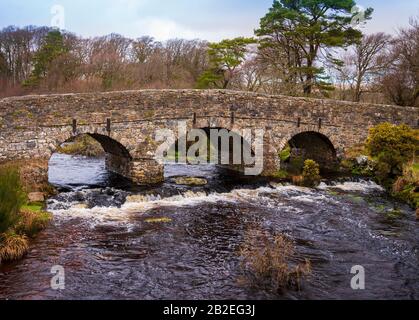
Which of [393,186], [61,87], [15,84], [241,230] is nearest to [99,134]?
[241,230]

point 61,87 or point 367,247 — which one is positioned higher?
point 61,87

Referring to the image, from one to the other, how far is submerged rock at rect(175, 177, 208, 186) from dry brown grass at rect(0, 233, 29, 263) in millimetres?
10536

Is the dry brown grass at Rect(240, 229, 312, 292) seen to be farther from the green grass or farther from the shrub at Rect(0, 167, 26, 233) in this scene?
the green grass

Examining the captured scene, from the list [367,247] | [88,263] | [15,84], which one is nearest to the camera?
[88,263]

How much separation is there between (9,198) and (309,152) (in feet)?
71.3

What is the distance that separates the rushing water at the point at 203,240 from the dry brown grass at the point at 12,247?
319mm

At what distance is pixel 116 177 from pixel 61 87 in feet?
52.4

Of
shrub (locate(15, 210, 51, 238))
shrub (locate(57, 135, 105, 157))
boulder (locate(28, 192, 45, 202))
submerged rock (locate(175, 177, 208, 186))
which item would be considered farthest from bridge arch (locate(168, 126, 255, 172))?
shrub (locate(15, 210, 51, 238))

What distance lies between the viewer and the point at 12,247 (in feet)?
38.1

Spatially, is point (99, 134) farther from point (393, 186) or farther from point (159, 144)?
point (393, 186)

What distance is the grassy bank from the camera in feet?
38.1

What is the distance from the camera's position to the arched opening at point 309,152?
2711cm

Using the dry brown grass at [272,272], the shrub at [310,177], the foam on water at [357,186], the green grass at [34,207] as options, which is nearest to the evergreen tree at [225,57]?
the shrub at [310,177]

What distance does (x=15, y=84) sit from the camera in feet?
132
